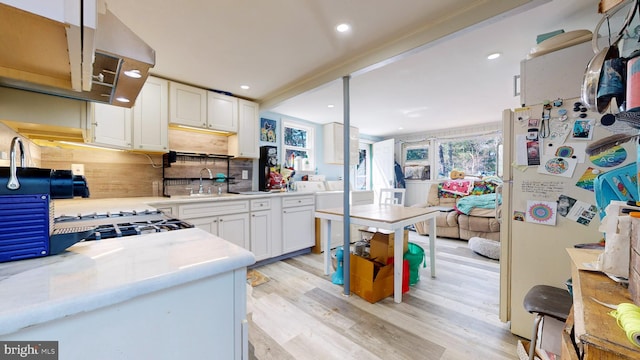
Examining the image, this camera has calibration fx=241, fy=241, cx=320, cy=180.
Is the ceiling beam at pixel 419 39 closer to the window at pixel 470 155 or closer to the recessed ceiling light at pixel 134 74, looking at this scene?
the recessed ceiling light at pixel 134 74

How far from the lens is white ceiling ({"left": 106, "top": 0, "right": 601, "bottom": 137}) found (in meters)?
1.66

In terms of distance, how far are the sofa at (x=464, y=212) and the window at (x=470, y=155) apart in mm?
531

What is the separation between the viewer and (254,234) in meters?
3.01

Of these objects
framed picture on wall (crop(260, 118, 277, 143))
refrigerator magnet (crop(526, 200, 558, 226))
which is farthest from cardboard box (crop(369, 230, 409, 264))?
framed picture on wall (crop(260, 118, 277, 143))

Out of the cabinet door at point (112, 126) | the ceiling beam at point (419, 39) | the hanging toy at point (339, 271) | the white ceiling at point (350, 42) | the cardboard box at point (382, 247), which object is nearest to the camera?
the ceiling beam at point (419, 39)

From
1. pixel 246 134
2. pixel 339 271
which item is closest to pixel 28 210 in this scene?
pixel 339 271

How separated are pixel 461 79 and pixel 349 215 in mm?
2116

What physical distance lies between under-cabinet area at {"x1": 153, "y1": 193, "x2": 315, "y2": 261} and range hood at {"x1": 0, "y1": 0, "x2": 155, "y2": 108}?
1.53 meters

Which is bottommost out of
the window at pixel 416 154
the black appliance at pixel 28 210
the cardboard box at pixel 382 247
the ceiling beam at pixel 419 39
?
the cardboard box at pixel 382 247

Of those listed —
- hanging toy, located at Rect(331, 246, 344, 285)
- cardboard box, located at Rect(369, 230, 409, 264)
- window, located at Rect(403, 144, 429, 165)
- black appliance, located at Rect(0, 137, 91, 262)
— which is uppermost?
window, located at Rect(403, 144, 429, 165)

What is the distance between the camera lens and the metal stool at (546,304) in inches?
47.3

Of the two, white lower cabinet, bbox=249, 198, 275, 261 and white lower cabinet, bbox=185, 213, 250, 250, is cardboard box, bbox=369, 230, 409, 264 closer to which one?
white lower cabinet, bbox=249, 198, 275, 261

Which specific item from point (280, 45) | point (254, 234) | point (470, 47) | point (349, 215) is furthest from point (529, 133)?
point (254, 234)

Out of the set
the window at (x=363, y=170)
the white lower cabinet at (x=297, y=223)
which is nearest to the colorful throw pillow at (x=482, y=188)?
the window at (x=363, y=170)
